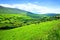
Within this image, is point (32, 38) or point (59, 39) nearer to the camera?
point (59, 39)

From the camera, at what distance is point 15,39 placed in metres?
55.5

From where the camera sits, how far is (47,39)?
4691 centimetres

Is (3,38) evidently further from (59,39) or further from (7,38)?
(59,39)

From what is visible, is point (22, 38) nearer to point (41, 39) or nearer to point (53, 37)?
point (41, 39)

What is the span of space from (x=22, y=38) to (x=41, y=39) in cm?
914

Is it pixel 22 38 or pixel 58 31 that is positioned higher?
pixel 58 31

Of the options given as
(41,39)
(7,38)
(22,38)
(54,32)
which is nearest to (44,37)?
(41,39)

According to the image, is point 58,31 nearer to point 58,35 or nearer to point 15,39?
point 58,35

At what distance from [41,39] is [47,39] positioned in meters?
2.32

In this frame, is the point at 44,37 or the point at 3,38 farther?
the point at 3,38

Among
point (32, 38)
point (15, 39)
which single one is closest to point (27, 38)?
point (32, 38)

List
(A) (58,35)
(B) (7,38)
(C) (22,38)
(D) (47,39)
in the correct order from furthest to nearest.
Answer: (B) (7,38), (C) (22,38), (A) (58,35), (D) (47,39)

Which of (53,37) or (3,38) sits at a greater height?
(53,37)

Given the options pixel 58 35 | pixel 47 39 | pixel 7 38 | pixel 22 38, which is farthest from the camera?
pixel 7 38
